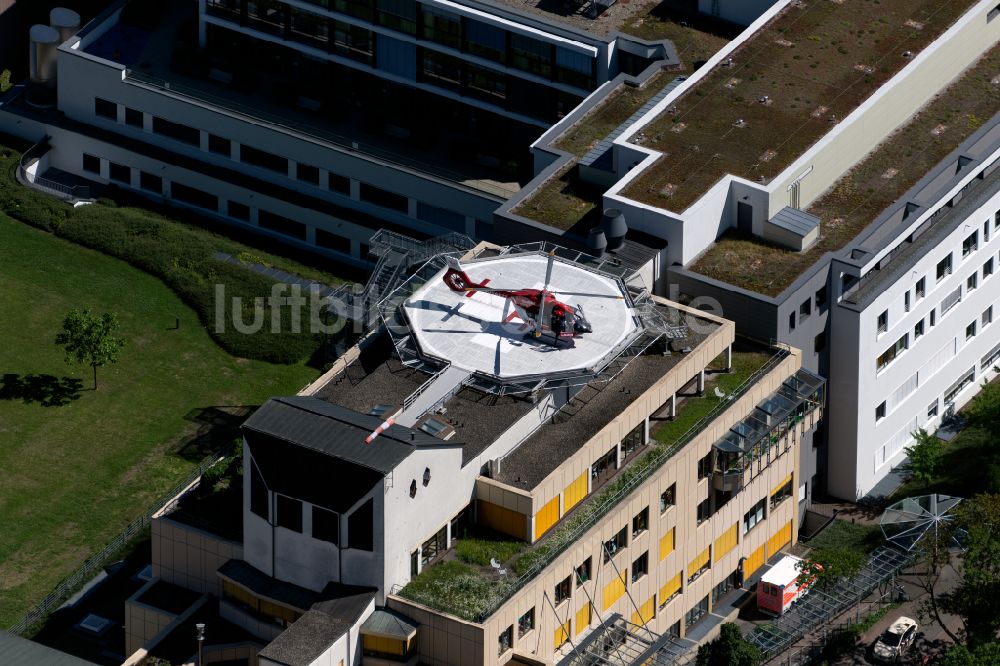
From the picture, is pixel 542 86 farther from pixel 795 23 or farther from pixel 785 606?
pixel 785 606

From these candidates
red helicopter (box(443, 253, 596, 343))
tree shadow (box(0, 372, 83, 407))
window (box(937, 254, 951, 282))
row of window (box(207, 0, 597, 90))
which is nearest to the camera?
red helicopter (box(443, 253, 596, 343))

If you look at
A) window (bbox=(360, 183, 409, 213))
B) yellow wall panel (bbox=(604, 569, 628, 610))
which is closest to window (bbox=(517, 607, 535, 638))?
yellow wall panel (bbox=(604, 569, 628, 610))

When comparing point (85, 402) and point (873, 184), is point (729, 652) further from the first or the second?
point (85, 402)

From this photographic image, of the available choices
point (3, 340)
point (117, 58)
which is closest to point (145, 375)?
point (3, 340)

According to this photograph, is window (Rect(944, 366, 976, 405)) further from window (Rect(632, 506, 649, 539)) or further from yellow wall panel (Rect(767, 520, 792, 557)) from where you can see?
window (Rect(632, 506, 649, 539))

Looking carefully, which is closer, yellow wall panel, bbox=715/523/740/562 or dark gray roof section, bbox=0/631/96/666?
dark gray roof section, bbox=0/631/96/666
